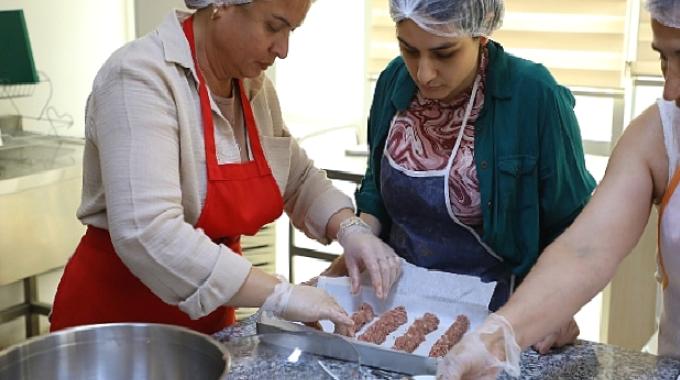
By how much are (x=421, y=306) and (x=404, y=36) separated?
0.52m

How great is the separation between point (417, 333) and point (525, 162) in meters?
0.40

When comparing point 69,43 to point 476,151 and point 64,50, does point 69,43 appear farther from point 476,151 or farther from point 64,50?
point 476,151

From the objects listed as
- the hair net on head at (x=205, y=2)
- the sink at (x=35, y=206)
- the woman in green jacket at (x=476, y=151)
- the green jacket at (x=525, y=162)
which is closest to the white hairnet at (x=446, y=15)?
the woman in green jacket at (x=476, y=151)

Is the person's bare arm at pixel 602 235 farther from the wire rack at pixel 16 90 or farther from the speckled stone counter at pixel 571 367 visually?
the wire rack at pixel 16 90

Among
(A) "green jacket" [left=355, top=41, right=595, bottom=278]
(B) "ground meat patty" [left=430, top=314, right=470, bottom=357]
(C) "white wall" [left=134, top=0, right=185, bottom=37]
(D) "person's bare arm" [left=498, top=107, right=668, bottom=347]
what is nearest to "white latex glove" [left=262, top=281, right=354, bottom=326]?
(B) "ground meat patty" [left=430, top=314, right=470, bottom=357]

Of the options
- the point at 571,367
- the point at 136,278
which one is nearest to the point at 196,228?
the point at 136,278

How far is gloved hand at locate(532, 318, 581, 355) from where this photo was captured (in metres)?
1.40

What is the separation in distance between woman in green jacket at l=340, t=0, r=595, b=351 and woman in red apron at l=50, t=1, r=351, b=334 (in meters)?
0.31

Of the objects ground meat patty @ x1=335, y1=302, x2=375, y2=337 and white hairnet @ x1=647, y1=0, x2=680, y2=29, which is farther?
ground meat patty @ x1=335, y1=302, x2=375, y2=337

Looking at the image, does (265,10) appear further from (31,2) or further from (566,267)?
(31,2)

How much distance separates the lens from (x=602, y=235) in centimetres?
136

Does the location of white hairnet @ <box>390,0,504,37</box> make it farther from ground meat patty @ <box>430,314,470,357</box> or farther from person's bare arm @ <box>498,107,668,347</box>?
ground meat patty @ <box>430,314,470,357</box>

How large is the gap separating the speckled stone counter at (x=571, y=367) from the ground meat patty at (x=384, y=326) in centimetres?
15

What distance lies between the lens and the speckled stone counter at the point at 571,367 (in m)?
1.32
